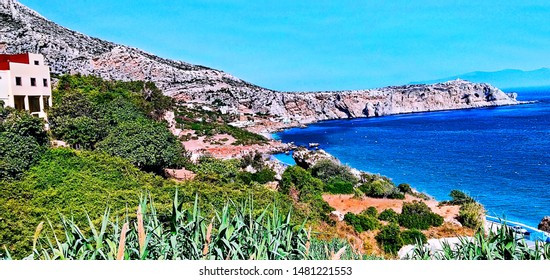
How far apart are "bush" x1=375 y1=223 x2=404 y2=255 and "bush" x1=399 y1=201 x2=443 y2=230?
152 centimetres

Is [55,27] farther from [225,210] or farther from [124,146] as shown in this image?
[225,210]

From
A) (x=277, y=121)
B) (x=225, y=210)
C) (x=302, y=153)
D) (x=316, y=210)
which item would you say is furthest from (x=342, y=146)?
(x=225, y=210)

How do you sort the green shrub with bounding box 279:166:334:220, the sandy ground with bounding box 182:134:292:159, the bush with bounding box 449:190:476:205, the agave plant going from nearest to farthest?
the agave plant
the green shrub with bounding box 279:166:334:220
the bush with bounding box 449:190:476:205
the sandy ground with bounding box 182:134:292:159

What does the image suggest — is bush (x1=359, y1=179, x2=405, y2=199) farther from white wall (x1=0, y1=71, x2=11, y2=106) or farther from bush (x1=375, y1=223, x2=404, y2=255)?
white wall (x1=0, y1=71, x2=11, y2=106)

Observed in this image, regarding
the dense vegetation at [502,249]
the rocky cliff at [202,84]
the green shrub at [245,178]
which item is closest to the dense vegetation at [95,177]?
the green shrub at [245,178]

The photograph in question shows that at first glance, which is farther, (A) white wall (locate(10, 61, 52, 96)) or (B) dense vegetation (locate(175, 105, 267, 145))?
(B) dense vegetation (locate(175, 105, 267, 145))

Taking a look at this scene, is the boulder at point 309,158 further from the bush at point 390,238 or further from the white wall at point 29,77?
the white wall at point 29,77

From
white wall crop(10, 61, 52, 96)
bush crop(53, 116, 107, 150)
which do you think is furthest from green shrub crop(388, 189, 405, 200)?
white wall crop(10, 61, 52, 96)

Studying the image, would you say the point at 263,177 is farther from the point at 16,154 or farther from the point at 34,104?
the point at 16,154

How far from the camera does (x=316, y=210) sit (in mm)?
14461

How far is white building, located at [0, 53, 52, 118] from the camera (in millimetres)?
15609

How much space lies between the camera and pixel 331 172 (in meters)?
23.1

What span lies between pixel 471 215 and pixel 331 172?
8873 millimetres
